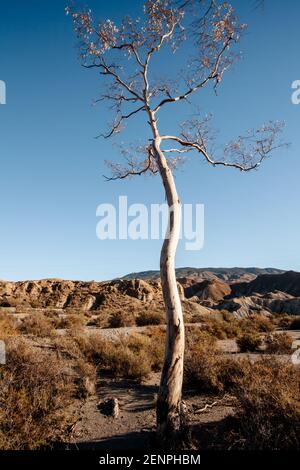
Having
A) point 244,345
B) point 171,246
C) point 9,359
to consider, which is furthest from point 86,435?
point 244,345

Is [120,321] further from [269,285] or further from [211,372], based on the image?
[269,285]

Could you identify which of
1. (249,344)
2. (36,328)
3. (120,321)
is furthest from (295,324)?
(36,328)

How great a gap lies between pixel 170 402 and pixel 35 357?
372 centimetres

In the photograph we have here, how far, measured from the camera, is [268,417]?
449 cm

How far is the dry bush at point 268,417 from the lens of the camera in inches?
160

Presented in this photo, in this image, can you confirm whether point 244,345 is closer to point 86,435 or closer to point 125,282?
point 86,435

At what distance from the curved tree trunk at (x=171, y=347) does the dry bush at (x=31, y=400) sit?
1.70 meters

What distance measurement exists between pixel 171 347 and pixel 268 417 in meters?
1.55

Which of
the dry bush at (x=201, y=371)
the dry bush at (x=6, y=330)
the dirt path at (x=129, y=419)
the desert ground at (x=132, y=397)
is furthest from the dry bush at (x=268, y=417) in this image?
the dry bush at (x=6, y=330)

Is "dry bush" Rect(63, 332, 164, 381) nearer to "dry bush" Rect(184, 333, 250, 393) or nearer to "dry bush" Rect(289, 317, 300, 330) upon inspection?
"dry bush" Rect(184, 333, 250, 393)

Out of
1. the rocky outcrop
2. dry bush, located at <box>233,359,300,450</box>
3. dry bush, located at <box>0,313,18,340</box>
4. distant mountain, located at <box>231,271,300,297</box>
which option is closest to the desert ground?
dry bush, located at <box>233,359,300,450</box>

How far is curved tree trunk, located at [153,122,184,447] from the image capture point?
184 inches

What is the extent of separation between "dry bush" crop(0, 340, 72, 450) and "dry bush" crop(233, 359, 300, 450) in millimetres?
2757

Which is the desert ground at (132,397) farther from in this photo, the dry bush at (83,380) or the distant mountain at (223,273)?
the distant mountain at (223,273)
